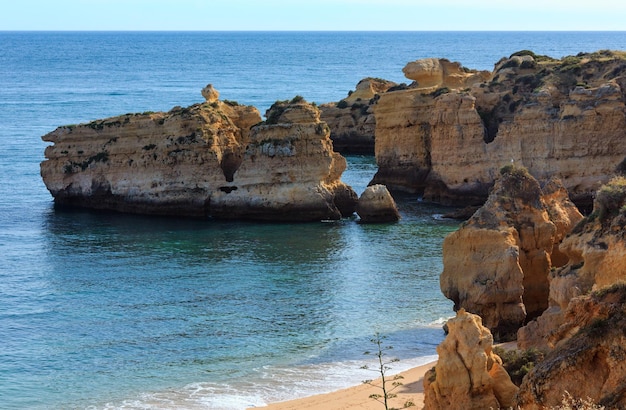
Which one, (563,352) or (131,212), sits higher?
(563,352)

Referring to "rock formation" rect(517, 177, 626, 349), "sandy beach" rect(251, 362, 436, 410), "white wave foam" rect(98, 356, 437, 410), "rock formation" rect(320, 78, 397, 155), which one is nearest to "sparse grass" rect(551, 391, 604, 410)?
"rock formation" rect(517, 177, 626, 349)

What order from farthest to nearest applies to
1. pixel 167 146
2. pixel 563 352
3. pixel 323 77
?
pixel 323 77 → pixel 167 146 → pixel 563 352

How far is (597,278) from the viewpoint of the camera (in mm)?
22297

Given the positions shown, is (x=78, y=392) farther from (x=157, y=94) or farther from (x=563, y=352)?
(x=157, y=94)

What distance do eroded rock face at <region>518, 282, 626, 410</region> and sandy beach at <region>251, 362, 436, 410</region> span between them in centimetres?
765

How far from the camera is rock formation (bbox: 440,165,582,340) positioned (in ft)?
92.3

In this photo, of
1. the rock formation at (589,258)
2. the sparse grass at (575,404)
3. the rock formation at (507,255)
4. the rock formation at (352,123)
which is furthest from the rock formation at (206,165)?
the sparse grass at (575,404)

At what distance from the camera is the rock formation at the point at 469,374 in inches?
766

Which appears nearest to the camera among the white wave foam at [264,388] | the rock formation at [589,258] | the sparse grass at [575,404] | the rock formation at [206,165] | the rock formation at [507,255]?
the sparse grass at [575,404]

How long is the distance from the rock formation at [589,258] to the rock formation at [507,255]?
3310 millimetres

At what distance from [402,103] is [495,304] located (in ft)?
108

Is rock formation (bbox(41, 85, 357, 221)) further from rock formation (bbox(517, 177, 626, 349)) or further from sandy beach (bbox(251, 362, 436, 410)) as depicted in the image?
rock formation (bbox(517, 177, 626, 349))

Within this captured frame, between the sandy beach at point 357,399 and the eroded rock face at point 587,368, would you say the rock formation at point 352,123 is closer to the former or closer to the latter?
the sandy beach at point 357,399

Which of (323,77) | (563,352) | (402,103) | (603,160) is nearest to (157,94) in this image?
(323,77)
